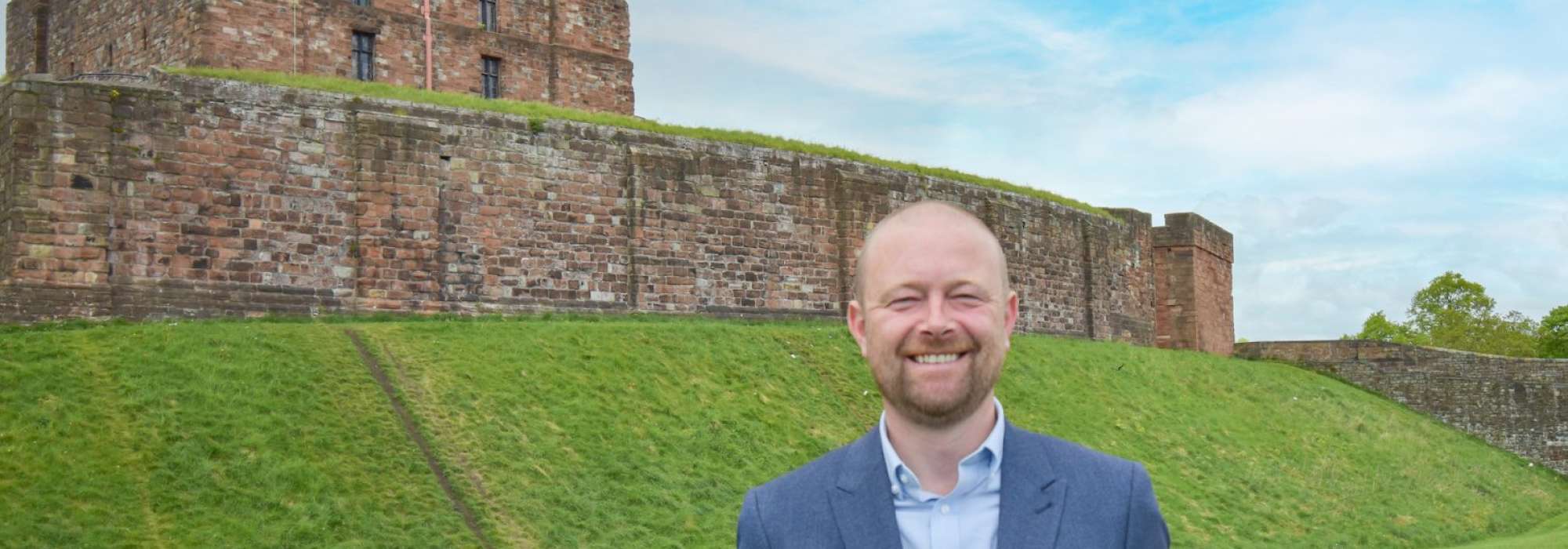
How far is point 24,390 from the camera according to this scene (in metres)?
14.7

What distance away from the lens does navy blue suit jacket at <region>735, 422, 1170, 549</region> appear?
312cm

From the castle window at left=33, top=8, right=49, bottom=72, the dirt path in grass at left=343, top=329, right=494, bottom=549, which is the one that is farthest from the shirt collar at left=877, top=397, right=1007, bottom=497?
the castle window at left=33, top=8, right=49, bottom=72

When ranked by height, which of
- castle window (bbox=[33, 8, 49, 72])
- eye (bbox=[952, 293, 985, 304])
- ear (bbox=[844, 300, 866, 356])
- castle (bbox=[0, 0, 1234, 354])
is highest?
castle window (bbox=[33, 8, 49, 72])

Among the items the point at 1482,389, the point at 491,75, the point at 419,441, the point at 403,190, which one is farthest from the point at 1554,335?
the point at 419,441

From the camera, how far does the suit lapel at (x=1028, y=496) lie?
3.11m

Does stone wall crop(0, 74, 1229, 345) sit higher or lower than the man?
higher

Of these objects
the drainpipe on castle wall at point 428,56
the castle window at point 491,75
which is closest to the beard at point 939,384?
the drainpipe on castle wall at point 428,56

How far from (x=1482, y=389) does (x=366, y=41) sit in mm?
25495

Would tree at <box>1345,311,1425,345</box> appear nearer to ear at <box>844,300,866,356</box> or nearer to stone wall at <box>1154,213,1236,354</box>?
stone wall at <box>1154,213,1236,354</box>

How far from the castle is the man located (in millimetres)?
16652

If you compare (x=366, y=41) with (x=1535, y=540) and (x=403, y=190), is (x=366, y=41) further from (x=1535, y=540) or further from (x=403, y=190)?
(x=1535, y=540)

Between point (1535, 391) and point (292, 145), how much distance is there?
28106 mm

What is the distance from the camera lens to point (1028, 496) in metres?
3.16

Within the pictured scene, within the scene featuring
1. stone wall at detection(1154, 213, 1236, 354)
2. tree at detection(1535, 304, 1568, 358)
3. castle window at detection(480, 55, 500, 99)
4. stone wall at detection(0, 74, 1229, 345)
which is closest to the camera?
stone wall at detection(0, 74, 1229, 345)
